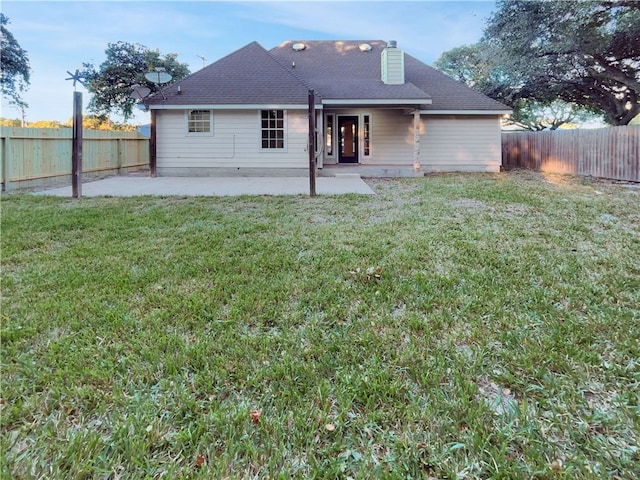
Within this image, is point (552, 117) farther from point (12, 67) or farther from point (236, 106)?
point (12, 67)

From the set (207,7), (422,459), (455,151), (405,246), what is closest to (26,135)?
(207,7)

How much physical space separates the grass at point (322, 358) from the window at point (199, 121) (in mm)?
9829

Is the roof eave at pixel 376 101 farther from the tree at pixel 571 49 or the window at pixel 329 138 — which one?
the tree at pixel 571 49

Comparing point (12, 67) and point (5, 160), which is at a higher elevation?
point (12, 67)

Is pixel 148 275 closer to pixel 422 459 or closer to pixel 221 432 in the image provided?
pixel 221 432

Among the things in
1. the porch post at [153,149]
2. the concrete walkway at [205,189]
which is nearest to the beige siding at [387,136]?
the concrete walkway at [205,189]

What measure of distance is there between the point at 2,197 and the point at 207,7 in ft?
34.3

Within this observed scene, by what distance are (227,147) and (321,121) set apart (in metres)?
3.29

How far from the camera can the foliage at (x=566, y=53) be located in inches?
595

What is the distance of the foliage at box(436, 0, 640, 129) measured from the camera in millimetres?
15117

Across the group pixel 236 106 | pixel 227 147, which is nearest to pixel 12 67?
pixel 227 147

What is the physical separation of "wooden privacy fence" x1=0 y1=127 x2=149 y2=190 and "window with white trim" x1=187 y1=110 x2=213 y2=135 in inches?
121

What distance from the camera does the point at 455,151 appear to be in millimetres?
14953

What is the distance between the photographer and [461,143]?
14.9 m
